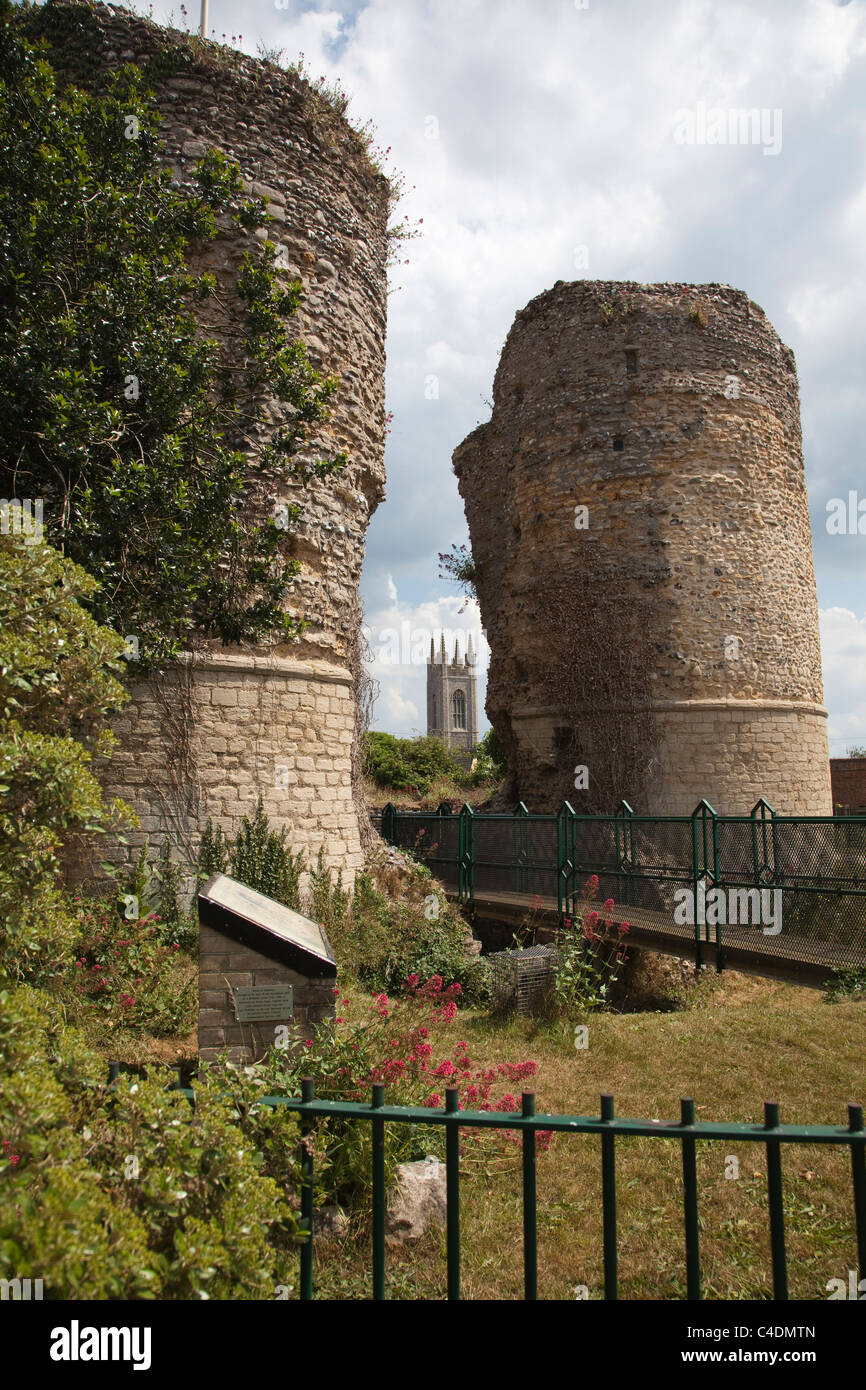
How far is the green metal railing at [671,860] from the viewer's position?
24.7ft

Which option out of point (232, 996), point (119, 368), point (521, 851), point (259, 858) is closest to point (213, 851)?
point (259, 858)

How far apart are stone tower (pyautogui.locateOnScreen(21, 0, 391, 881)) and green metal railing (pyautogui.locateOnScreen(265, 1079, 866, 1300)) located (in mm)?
6198

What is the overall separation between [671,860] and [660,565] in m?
6.48

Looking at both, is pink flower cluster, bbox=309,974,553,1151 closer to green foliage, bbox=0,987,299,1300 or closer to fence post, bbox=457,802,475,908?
green foliage, bbox=0,987,299,1300

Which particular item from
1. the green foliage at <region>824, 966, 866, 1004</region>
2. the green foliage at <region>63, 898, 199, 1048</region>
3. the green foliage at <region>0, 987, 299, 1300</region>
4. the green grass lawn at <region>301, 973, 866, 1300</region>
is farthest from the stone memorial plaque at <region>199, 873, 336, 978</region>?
the green foliage at <region>824, 966, 866, 1004</region>

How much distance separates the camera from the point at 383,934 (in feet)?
27.5

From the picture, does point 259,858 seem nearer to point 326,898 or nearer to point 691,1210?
point 326,898

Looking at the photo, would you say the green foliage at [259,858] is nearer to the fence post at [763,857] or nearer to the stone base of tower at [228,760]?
the stone base of tower at [228,760]

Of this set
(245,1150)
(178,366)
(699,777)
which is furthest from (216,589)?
(699,777)

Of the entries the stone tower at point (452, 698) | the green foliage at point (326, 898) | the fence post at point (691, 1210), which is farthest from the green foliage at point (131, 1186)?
the stone tower at point (452, 698)

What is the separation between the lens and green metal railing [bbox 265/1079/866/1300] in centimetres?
202

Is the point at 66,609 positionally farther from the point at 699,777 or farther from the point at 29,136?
the point at 699,777

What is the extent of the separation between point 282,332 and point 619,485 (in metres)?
7.75

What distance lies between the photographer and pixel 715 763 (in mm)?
14023
